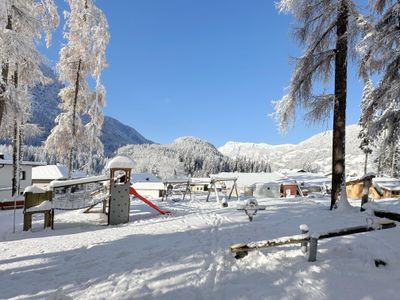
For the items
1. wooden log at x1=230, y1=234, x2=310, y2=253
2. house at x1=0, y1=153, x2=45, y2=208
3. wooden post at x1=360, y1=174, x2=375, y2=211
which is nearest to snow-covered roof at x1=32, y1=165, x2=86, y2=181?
house at x1=0, y1=153, x2=45, y2=208

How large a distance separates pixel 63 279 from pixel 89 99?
19.7 meters

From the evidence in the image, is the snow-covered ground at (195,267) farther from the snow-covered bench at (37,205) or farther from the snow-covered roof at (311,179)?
the snow-covered roof at (311,179)

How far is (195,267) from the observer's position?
220 inches

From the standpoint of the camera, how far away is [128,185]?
40.4ft

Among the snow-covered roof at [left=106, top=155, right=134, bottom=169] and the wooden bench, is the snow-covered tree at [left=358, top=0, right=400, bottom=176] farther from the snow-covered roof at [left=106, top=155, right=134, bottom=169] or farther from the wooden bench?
the wooden bench

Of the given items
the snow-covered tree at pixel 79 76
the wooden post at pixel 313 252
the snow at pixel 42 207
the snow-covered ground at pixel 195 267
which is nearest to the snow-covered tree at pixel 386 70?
the snow-covered ground at pixel 195 267

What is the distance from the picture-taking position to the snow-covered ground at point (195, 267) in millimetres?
4422

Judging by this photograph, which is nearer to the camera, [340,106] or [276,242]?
[276,242]

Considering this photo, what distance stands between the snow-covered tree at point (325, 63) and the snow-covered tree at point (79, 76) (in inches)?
541

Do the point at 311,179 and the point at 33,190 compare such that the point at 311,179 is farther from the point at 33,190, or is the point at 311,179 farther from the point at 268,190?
the point at 33,190

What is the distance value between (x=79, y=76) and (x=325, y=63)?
17183 millimetres

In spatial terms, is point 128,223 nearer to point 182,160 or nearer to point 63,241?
point 63,241

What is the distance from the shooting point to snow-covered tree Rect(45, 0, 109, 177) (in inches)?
802

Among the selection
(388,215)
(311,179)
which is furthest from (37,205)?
(311,179)
